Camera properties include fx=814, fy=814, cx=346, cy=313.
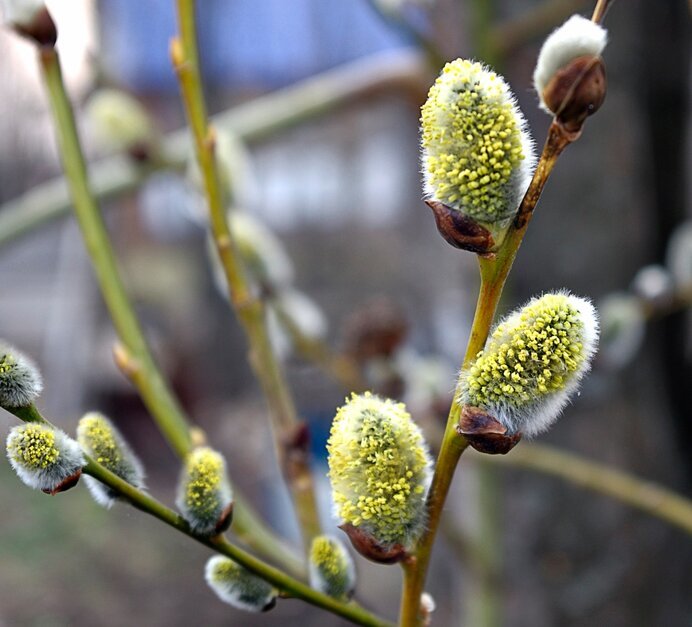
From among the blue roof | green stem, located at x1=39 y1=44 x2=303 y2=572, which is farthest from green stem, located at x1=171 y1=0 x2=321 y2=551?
the blue roof

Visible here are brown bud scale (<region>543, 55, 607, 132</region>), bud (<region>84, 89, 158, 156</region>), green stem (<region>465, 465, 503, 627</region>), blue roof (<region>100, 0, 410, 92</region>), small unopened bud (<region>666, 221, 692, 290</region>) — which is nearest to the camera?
brown bud scale (<region>543, 55, 607, 132</region>)

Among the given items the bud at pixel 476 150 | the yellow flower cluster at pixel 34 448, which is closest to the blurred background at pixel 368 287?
the yellow flower cluster at pixel 34 448

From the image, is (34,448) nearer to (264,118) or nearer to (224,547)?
(224,547)

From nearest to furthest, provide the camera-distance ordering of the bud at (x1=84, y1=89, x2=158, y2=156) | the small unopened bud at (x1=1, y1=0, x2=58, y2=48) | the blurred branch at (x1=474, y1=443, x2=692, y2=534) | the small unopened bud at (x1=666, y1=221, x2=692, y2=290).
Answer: the small unopened bud at (x1=1, y1=0, x2=58, y2=48)
the blurred branch at (x1=474, y1=443, x2=692, y2=534)
the bud at (x1=84, y1=89, x2=158, y2=156)
the small unopened bud at (x1=666, y1=221, x2=692, y2=290)

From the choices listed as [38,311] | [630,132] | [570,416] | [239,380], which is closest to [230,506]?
[570,416]

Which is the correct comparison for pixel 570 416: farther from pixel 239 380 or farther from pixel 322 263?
pixel 322 263

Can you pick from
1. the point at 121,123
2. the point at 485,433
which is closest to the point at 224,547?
the point at 485,433

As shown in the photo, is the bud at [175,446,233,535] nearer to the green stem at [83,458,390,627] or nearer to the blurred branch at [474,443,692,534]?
the green stem at [83,458,390,627]

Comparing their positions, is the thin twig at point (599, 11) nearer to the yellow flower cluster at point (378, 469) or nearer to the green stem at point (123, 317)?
the yellow flower cluster at point (378, 469)
